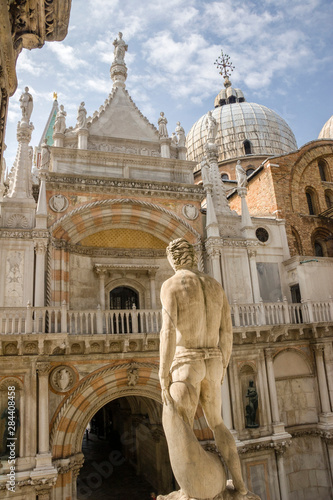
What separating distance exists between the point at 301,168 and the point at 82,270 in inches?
535

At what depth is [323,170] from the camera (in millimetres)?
23844

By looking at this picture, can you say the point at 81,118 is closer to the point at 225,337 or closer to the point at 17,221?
the point at 17,221

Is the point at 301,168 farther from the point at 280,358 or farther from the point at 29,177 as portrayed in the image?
the point at 29,177

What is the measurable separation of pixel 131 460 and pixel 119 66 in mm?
19188

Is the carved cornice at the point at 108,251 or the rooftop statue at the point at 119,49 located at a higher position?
the rooftop statue at the point at 119,49

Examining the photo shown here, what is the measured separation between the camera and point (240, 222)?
1694cm

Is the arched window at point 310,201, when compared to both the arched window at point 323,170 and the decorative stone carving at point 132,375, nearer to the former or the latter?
the arched window at point 323,170

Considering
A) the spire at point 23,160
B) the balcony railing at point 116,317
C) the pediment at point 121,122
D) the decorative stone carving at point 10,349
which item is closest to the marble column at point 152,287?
the balcony railing at point 116,317

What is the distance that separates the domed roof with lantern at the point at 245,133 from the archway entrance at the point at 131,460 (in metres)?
21.7

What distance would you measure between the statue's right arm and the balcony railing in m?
7.70

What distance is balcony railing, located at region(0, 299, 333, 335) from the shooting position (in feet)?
40.3

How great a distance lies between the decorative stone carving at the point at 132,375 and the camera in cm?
1358

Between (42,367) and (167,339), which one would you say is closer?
(167,339)

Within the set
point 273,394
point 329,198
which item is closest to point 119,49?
point 329,198
